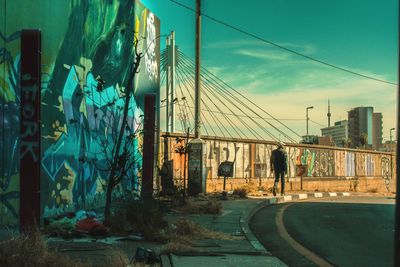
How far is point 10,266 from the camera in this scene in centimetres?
554

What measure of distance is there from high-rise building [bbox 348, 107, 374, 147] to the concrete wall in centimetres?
5108

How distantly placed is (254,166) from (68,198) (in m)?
14.2

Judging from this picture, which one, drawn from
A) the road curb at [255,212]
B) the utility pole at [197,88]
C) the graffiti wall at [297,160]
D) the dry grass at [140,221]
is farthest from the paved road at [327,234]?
the graffiti wall at [297,160]

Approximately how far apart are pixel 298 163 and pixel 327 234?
18713 millimetres

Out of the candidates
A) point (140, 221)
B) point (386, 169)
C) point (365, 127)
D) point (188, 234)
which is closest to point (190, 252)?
point (188, 234)

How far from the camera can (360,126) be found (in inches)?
4208

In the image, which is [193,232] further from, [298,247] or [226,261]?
[226,261]

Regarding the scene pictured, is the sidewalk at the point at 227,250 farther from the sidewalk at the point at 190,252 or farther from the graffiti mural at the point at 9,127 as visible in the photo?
the graffiti mural at the point at 9,127

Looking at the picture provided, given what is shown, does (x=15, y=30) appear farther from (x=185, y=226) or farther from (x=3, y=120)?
(x=185, y=226)

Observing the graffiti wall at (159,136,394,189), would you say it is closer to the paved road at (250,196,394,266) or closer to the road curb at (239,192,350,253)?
the road curb at (239,192,350,253)

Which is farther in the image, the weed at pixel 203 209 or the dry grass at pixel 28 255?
the weed at pixel 203 209

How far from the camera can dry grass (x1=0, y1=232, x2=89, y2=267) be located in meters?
5.64

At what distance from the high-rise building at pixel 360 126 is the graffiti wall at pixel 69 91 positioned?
79.2 metres

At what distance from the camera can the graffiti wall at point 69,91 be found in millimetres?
9094
